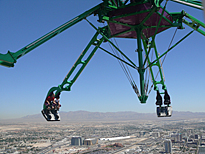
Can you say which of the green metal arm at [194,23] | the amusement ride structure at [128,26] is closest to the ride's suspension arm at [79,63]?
the amusement ride structure at [128,26]

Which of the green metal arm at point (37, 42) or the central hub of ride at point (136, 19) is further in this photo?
the central hub of ride at point (136, 19)

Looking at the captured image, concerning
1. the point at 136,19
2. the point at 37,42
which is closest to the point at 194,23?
the point at 136,19

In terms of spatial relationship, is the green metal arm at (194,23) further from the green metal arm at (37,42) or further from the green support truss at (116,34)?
the green metal arm at (37,42)

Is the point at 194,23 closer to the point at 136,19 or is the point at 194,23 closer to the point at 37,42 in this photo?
the point at 136,19

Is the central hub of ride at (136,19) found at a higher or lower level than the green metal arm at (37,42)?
higher

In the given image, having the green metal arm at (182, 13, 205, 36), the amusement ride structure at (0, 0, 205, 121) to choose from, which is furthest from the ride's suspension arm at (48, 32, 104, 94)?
the green metal arm at (182, 13, 205, 36)

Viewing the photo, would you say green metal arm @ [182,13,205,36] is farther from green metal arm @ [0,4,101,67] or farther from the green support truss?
green metal arm @ [0,4,101,67]

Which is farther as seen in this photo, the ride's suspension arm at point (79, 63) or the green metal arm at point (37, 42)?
the ride's suspension arm at point (79, 63)

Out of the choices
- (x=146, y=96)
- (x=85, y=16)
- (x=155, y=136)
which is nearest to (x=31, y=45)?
(x=85, y=16)

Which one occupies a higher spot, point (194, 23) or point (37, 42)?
point (194, 23)

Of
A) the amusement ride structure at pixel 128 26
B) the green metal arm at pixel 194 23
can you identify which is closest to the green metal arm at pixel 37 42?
the amusement ride structure at pixel 128 26
